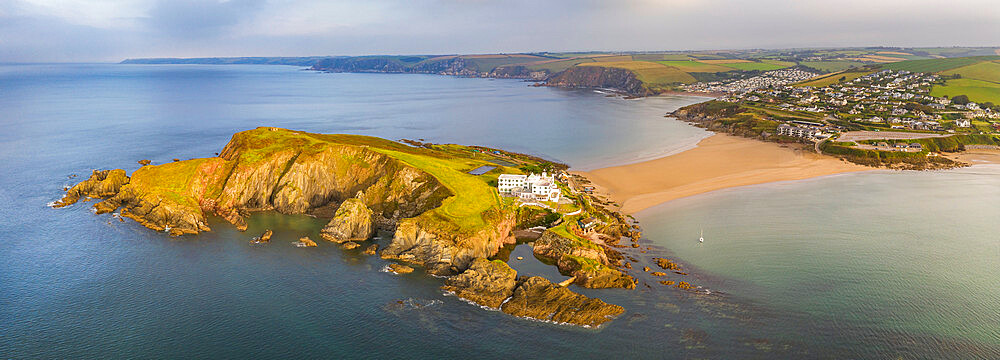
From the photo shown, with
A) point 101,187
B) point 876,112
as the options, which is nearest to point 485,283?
point 101,187

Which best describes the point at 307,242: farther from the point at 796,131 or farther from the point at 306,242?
the point at 796,131

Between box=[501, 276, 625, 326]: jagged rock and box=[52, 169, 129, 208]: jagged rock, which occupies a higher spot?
box=[52, 169, 129, 208]: jagged rock

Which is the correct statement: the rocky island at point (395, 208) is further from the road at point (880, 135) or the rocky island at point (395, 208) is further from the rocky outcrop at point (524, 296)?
the road at point (880, 135)

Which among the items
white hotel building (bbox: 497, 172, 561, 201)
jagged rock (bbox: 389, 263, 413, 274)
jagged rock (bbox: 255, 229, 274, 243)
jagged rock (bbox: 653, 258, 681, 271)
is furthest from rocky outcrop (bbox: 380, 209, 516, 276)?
jagged rock (bbox: 653, 258, 681, 271)

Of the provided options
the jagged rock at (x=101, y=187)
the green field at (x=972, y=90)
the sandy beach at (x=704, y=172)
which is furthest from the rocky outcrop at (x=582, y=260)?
the green field at (x=972, y=90)

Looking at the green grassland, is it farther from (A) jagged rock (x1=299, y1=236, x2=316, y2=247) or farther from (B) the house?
(B) the house

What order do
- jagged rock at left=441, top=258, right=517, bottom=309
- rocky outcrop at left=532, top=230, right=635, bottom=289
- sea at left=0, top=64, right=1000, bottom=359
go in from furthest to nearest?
1. rocky outcrop at left=532, top=230, right=635, bottom=289
2. jagged rock at left=441, top=258, right=517, bottom=309
3. sea at left=0, top=64, right=1000, bottom=359
